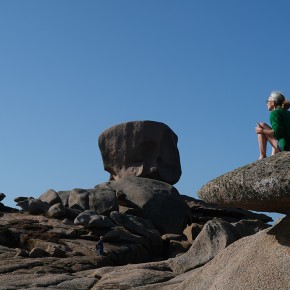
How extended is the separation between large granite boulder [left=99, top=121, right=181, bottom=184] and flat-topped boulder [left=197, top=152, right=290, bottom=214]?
105ft

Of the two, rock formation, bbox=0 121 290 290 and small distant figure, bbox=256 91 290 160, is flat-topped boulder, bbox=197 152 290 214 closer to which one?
rock formation, bbox=0 121 290 290

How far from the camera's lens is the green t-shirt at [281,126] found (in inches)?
328

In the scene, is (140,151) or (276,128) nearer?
(276,128)

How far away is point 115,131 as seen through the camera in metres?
41.5

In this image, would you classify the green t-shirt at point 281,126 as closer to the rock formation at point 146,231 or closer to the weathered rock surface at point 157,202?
the rock formation at point 146,231

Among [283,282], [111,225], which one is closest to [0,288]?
[283,282]

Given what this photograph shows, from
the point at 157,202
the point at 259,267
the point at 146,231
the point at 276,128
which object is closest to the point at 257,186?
the point at 276,128

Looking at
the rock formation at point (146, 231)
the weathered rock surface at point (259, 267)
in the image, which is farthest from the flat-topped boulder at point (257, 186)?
the weathered rock surface at point (259, 267)

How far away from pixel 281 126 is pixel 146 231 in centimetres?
2213

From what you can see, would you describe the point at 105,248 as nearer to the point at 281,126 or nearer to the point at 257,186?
the point at 281,126

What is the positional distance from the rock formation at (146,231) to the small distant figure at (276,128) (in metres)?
0.54

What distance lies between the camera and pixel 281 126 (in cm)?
834

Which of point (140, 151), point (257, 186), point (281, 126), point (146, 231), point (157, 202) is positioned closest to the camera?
point (257, 186)

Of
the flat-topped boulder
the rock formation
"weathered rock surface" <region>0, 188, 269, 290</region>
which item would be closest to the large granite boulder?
the rock formation
